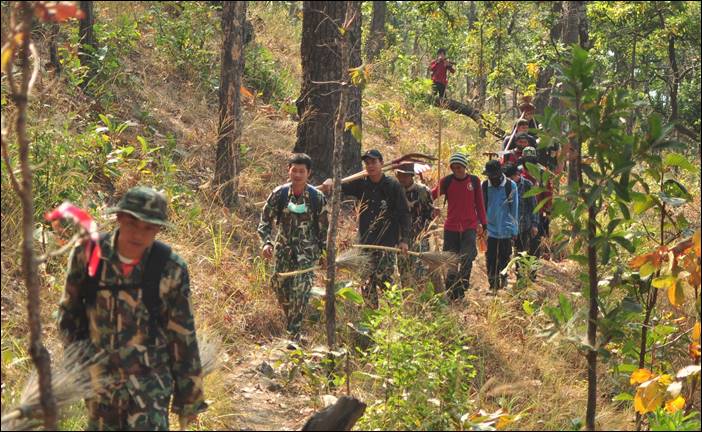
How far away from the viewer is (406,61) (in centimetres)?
2142

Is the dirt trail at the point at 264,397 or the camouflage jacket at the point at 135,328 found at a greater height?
the camouflage jacket at the point at 135,328

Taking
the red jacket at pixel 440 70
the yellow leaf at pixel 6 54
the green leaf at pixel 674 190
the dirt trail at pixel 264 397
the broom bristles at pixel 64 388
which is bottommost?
the dirt trail at pixel 264 397

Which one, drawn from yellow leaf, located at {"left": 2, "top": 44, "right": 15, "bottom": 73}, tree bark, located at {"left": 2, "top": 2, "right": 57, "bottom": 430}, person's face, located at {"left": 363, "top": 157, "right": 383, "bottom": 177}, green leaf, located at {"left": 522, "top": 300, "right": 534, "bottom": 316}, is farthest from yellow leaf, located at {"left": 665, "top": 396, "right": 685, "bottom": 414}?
yellow leaf, located at {"left": 2, "top": 44, "right": 15, "bottom": 73}

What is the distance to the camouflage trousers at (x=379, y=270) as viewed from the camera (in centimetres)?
861

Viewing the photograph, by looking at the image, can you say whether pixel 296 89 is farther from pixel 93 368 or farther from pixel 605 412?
pixel 93 368

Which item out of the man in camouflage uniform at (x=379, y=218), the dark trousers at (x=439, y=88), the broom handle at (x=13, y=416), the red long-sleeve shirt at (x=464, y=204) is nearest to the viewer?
the broom handle at (x=13, y=416)

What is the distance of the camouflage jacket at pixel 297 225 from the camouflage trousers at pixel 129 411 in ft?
11.2

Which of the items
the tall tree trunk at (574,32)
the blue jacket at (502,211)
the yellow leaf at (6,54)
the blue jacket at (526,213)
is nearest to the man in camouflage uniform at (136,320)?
the yellow leaf at (6,54)

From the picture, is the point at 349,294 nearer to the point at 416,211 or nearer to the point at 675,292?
the point at 416,211

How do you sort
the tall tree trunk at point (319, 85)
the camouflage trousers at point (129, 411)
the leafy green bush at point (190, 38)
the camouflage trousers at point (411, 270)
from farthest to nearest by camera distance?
1. the leafy green bush at point (190, 38)
2. the tall tree trunk at point (319, 85)
3. the camouflage trousers at point (411, 270)
4. the camouflage trousers at point (129, 411)

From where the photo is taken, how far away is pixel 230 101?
10266mm

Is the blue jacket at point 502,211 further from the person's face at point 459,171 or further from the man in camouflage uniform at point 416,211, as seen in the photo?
the man in camouflage uniform at point 416,211

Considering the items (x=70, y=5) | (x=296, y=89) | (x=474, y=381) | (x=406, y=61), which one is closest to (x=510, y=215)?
(x=474, y=381)

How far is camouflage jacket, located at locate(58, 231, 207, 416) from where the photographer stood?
438 cm
